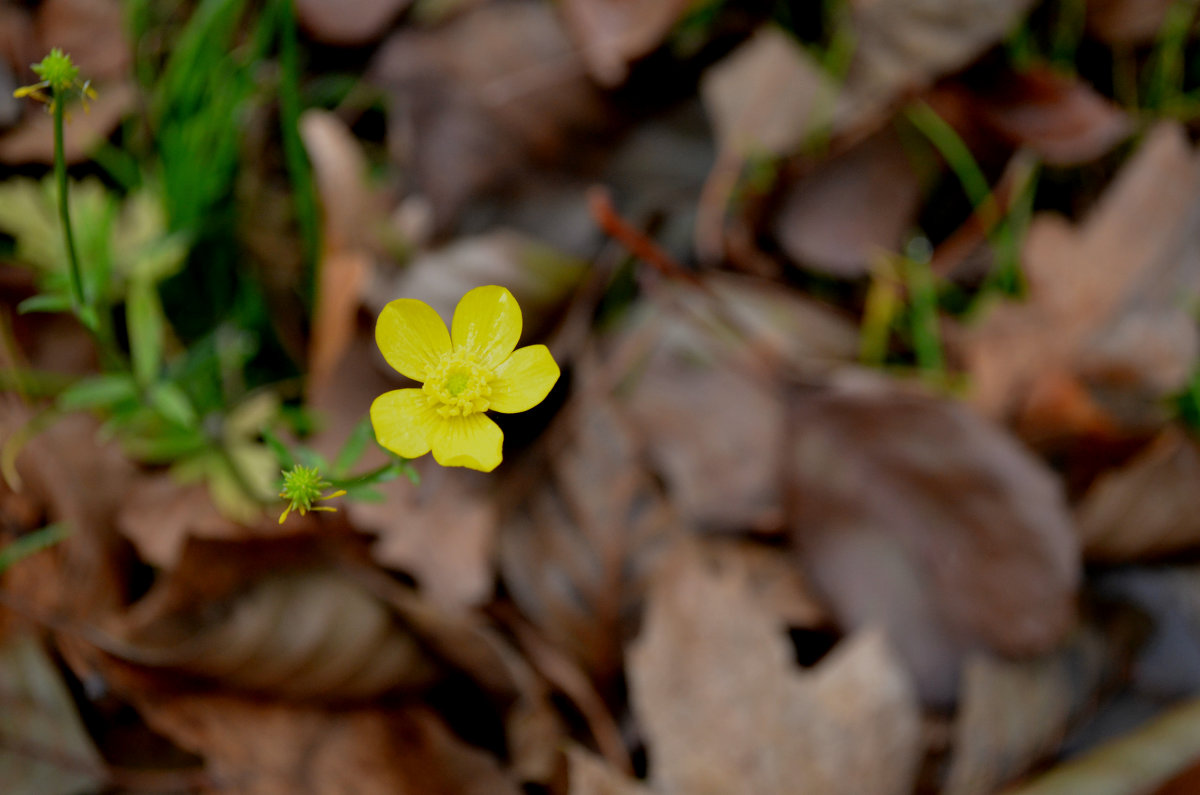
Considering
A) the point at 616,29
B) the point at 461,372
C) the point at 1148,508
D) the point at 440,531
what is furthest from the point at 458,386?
the point at 1148,508

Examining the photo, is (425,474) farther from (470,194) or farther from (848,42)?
(848,42)

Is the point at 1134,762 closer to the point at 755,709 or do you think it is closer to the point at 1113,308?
the point at 755,709

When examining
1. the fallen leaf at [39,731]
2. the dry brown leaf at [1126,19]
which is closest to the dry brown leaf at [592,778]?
the fallen leaf at [39,731]

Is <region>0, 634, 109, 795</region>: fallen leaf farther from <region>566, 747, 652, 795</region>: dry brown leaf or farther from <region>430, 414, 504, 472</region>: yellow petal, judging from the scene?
<region>430, 414, 504, 472</region>: yellow petal

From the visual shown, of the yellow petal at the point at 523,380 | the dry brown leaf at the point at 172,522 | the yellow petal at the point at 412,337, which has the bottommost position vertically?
the dry brown leaf at the point at 172,522

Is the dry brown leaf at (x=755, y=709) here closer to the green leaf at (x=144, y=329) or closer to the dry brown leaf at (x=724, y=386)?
the dry brown leaf at (x=724, y=386)

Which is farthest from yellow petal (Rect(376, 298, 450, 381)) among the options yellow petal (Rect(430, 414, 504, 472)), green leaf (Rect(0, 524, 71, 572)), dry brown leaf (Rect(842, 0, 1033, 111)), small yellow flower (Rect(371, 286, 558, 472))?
dry brown leaf (Rect(842, 0, 1033, 111))

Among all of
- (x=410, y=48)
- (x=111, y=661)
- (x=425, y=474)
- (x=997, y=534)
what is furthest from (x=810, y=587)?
(x=410, y=48)
